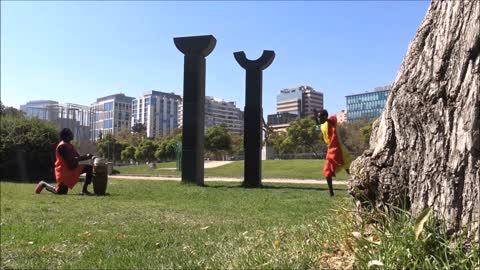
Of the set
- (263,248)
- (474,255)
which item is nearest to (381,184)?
(474,255)

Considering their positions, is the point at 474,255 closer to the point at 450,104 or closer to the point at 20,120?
the point at 450,104

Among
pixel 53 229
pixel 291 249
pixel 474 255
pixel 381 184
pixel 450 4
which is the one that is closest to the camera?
pixel 474 255

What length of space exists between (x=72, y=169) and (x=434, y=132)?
10.4 meters

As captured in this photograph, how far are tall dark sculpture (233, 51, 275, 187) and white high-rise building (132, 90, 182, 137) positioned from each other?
101338mm

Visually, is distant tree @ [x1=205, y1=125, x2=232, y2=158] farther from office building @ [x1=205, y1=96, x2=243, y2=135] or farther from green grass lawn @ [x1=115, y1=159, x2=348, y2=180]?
office building @ [x1=205, y1=96, x2=243, y2=135]

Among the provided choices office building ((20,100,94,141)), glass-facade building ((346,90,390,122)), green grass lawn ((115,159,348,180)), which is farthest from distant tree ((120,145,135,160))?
glass-facade building ((346,90,390,122))

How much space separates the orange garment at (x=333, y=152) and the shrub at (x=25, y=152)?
13756 millimetres

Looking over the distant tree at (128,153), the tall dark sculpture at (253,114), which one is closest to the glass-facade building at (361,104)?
the distant tree at (128,153)

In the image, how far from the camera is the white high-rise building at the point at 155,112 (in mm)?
118938

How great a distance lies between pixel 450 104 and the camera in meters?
2.60

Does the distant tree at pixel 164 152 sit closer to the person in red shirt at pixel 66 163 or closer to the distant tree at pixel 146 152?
the distant tree at pixel 146 152

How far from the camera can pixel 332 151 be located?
35.9 ft

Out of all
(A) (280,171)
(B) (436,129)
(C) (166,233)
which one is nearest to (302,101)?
(A) (280,171)

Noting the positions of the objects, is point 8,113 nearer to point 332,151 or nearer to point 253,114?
point 253,114
